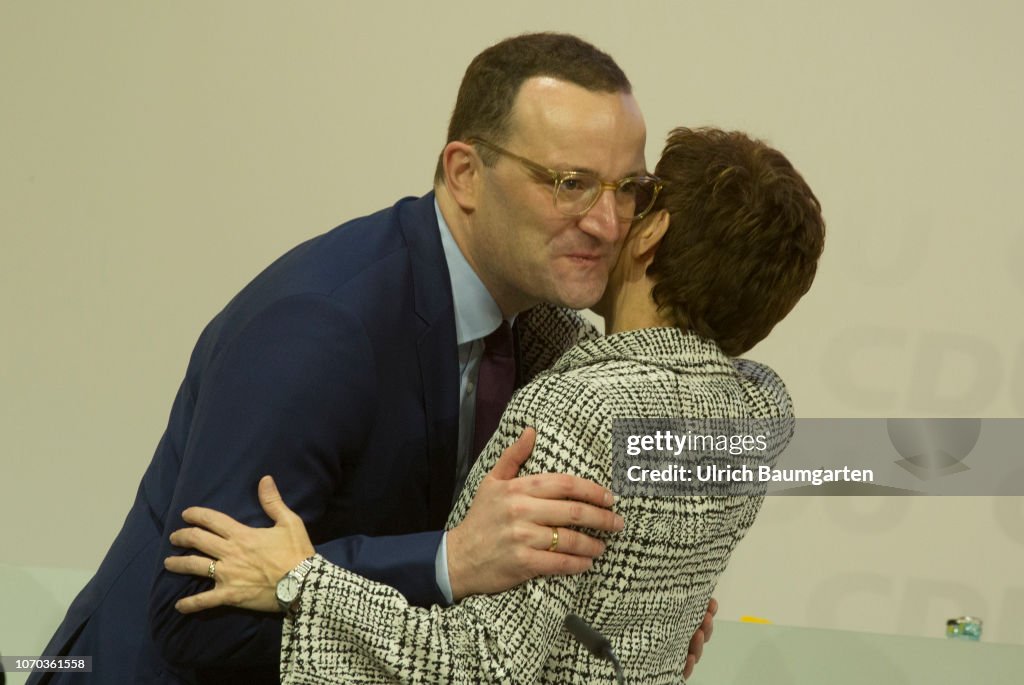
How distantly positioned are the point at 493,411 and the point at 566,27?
1.96 meters

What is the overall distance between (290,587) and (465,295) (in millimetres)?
478

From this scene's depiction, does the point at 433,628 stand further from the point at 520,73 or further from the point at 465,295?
the point at 520,73

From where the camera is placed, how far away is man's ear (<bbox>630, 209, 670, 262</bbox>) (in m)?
1.54

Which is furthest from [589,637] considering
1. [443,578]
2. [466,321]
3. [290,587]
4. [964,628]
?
[964,628]

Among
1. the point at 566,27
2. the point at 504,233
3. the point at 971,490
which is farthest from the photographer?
the point at 566,27

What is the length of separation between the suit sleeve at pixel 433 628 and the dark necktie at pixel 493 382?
0.32 meters

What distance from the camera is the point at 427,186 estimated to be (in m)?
3.52

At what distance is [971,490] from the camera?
3.17 metres

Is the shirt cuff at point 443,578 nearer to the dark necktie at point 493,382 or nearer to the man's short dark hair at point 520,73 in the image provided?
the dark necktie at point 493,382

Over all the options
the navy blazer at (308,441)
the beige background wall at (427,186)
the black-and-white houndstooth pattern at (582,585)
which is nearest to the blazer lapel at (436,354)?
the navy blazer at (308,441)

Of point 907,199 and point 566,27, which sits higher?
point 566,27

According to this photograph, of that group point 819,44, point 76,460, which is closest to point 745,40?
point 819,44

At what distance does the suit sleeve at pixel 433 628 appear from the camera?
132 cm

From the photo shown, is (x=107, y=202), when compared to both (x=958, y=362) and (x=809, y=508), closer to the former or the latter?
(x=809, y=508)
